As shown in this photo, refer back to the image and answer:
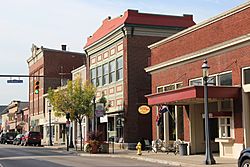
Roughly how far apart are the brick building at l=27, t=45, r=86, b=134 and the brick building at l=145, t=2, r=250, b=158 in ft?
121

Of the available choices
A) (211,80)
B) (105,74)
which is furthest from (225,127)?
(105,74)

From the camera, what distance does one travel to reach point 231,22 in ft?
78.9

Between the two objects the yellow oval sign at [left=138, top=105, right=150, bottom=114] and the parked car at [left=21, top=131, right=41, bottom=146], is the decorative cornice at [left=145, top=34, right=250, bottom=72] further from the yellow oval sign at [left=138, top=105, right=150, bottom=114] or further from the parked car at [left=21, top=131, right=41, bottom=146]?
the parked car at [left=21, top=131, right=41, bottom=146]

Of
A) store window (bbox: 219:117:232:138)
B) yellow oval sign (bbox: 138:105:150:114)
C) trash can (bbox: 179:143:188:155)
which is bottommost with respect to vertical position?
trash can (bbox: 179:143:188:155)

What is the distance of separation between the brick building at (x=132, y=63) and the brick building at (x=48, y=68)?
27470mm

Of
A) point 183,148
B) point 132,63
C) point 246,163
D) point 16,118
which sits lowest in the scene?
point 183,148

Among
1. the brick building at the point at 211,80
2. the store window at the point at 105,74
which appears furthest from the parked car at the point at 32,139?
the brick building at the point at 211,80

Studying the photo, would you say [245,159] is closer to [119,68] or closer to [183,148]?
[183,148]

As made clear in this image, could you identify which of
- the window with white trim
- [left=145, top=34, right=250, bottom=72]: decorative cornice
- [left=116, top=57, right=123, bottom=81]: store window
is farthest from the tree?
the window with white trim

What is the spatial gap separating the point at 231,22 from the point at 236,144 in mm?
6299

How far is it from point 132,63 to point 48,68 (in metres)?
33.0

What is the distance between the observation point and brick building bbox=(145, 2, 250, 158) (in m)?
23.0

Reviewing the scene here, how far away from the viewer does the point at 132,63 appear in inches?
1483

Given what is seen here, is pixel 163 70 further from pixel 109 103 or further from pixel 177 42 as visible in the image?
pixel 109 103
